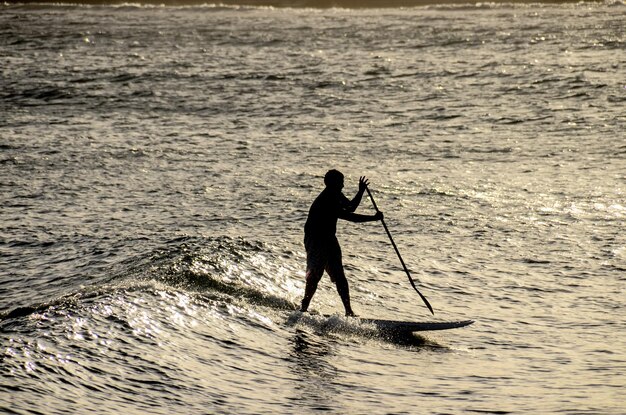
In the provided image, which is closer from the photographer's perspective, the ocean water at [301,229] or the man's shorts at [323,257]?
the ocean water at [301,229]

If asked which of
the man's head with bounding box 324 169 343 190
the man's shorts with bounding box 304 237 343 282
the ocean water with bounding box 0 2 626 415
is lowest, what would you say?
the ocean water with bounding box 0 2 626 415

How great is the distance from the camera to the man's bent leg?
562 inches

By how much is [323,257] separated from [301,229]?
5636 mm

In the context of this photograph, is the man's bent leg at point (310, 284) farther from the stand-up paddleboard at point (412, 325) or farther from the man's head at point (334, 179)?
the man's head at point (334, 179)

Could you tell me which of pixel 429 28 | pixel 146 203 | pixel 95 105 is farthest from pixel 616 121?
pixel 429 28

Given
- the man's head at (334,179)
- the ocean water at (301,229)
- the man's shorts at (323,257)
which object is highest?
the man's head at (334,179)

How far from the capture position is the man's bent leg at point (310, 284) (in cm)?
1427

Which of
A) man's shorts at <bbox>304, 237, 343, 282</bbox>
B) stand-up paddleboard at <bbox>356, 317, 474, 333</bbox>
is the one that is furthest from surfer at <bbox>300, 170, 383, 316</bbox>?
stand-up paddleboard at <bbox>356, 317, 474, 333</bbox>

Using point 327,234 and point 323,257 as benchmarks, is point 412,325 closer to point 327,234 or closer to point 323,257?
point 323,257

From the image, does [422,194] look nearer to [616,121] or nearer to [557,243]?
[557,243]

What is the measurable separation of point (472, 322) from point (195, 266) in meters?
4.74

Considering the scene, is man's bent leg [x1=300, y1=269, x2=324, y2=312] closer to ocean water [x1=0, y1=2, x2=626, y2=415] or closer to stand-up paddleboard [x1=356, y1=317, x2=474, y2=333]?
ocean water [x1=0, y1=2, x2=626, y2=415]

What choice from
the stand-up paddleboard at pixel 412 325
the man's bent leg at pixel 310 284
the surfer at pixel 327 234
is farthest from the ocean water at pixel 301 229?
the surfer at pixel 327 234

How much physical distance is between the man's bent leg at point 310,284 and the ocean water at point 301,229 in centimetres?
26
